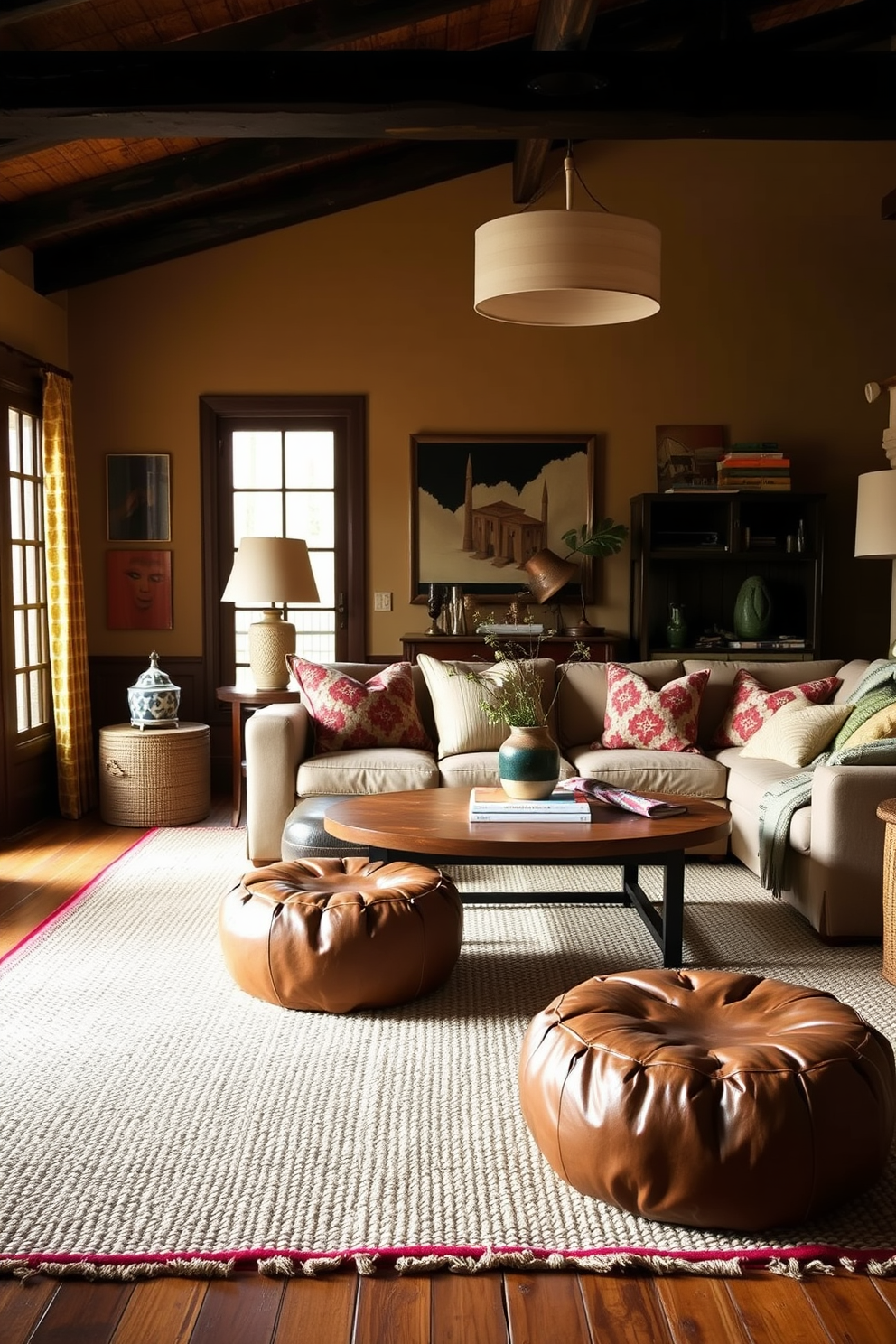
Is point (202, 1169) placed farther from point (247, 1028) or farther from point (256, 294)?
Result: point (256, 294)

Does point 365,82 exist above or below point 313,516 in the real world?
above

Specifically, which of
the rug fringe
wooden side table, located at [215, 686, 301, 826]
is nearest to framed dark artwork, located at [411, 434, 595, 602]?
wooden side table, located at [215, 686, 301, 826]

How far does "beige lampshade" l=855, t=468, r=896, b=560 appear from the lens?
538 cm

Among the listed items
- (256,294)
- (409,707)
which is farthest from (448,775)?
(256,294)

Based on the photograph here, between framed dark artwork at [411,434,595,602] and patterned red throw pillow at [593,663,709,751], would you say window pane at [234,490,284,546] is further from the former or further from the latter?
patterned red throw pillow at [593,663,709,751]

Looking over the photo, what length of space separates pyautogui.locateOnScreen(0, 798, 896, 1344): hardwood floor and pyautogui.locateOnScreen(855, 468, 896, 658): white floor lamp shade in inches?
149

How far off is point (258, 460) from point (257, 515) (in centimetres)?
32

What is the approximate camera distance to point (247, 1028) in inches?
126

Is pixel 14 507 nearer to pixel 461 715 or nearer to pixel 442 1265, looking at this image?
pixel 461 715

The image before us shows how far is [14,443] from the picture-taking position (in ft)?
19.3

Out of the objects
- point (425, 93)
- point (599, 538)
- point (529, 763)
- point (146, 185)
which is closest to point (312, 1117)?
point (529, 763)

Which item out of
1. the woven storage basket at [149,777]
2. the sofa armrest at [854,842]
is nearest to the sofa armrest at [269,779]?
the woven storage basket at [149,777]

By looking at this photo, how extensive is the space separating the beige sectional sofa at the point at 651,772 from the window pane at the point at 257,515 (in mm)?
1713

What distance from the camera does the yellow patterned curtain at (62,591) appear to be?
617 cm
